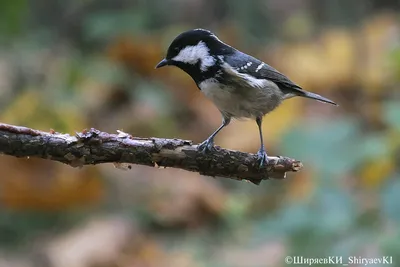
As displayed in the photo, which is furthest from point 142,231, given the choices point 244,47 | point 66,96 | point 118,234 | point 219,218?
point 244,47

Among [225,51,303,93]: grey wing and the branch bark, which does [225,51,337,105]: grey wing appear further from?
the branch bark

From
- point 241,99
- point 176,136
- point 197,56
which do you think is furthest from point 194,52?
point 176,136

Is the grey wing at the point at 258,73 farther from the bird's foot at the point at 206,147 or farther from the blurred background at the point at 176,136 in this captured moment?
the blurred background at the point at 176,136

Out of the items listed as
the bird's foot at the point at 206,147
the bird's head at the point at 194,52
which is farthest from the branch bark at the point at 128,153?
the bird's head at the point at 194,52

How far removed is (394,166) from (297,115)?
1156 mm

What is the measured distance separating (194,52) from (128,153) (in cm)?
38

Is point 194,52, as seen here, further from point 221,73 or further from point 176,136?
point 176,136

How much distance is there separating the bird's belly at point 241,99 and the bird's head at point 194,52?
0.05 m

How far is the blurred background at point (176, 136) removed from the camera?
6.88ft

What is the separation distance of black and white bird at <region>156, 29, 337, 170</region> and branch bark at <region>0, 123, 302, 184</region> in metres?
0.14

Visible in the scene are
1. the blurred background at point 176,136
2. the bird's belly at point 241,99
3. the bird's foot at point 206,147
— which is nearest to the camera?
the bird's foot at point 206,147

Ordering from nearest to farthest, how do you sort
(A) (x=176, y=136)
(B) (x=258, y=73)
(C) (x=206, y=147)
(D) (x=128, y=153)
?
(D) (x=128, y=153)
(C) (x=206, y=147)
(B) (x=258, y=73)
(A) (x=176, y=136)

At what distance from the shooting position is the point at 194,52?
1425mm

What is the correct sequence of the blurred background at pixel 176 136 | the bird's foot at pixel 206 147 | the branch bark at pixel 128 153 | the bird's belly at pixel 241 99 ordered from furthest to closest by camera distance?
the blurred background at pixel 176 136
the bird's belly at pixel 241 99
the bird's foot at pixel 206 147
the branch bark at pixel 128 153
